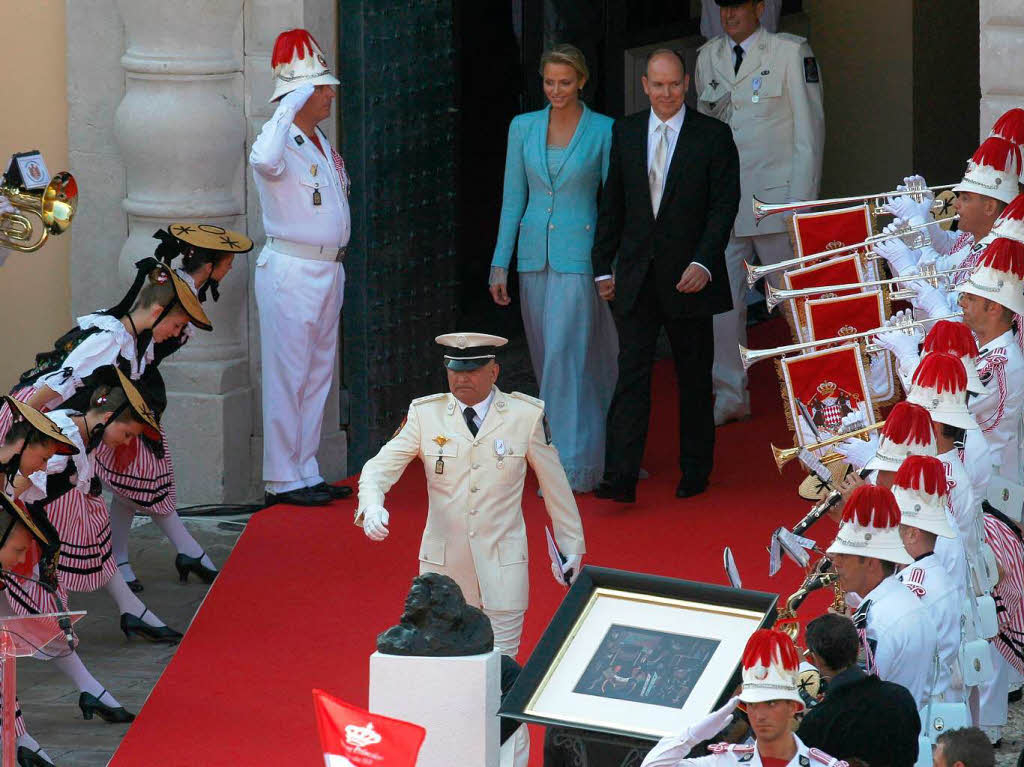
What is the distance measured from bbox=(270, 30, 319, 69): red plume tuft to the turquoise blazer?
1.05m

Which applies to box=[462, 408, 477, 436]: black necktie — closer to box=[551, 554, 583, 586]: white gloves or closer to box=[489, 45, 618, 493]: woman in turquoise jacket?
box=[551, 554, 583, 586]: white gloves

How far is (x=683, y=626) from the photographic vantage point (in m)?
5.27

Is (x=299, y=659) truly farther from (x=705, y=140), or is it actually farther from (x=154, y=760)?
(x=705, y=140)

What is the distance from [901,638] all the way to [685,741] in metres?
1.01

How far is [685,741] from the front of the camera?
4.67 metres

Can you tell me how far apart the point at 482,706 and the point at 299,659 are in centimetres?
260

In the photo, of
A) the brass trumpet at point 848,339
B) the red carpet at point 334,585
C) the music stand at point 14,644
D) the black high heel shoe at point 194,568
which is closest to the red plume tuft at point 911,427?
the brass trumpet at point 848,339

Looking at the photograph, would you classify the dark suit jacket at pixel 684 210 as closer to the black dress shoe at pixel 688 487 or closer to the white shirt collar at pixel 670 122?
the white shirt collar at pixel 670 122

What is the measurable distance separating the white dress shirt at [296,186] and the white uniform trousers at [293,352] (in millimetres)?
141

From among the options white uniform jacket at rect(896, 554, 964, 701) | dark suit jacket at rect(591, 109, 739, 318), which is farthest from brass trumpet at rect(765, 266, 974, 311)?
white uniform jacket at rect(896, 554, 964, 701)

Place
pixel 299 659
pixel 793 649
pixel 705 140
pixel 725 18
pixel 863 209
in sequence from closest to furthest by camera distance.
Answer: pixel 793 649
pixel 299 659
pixel 863 209
pixel 705 140
pixel 725 18

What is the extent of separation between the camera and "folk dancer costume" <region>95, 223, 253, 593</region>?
819cm

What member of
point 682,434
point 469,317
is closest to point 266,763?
point 682,434

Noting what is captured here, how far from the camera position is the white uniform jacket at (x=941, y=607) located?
5625 millimetres
